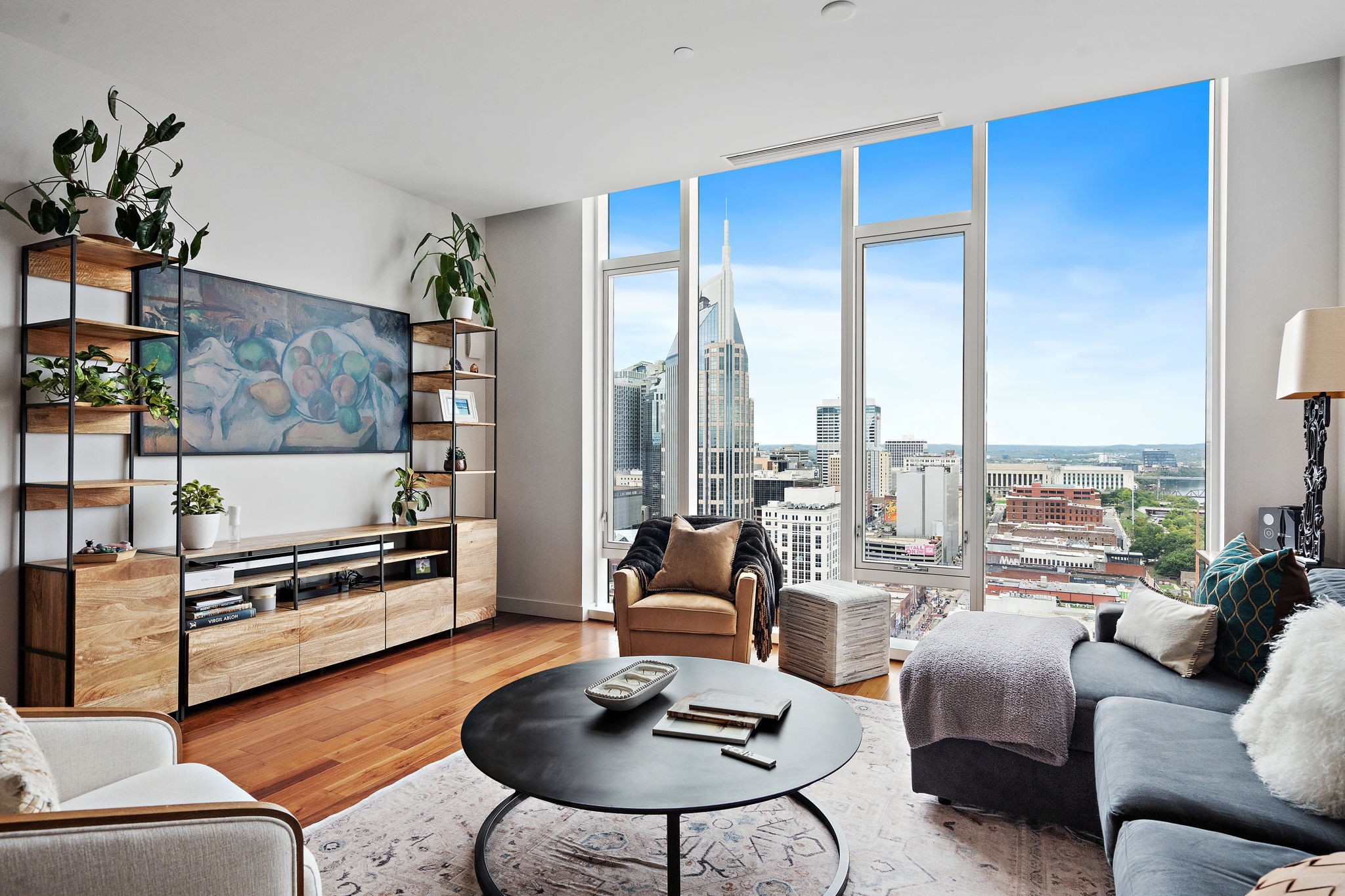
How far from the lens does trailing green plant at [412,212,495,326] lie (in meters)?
4.82

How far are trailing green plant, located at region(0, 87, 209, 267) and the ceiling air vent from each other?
275 centimetres

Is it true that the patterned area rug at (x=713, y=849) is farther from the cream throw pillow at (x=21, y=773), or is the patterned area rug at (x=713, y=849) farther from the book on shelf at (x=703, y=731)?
the cream throw pillow at (x=21, y=773)

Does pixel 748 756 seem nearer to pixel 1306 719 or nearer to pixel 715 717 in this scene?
pixel 715 717

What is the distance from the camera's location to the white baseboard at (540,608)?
5062 mm

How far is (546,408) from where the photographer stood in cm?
518

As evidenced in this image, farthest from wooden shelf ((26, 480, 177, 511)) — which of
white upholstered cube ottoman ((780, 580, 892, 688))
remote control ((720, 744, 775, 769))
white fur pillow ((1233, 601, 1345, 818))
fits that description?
white fur pillow ((1233, 601, 1345, 818))

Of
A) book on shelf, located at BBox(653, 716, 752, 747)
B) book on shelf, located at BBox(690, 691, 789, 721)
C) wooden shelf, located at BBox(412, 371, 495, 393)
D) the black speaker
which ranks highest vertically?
wooden shelf, located at BBox(412, 371, 495, 393)

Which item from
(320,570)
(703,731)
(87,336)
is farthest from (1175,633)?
(87,336)

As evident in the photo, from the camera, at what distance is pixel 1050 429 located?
3855mm

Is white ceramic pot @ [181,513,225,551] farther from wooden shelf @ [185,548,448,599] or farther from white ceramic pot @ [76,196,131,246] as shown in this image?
white ceramic pot @ [76,196,131,246]

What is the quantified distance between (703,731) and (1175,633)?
1.59 meters

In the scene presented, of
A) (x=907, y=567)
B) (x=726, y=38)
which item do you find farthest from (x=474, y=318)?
(x=907, y=567)

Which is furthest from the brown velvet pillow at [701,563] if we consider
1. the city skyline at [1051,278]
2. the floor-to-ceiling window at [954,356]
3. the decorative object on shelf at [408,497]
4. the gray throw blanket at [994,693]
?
the decorative object on shelf at [408,497]

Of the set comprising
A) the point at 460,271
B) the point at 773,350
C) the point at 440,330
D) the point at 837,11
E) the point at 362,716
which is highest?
the point at 837,11
